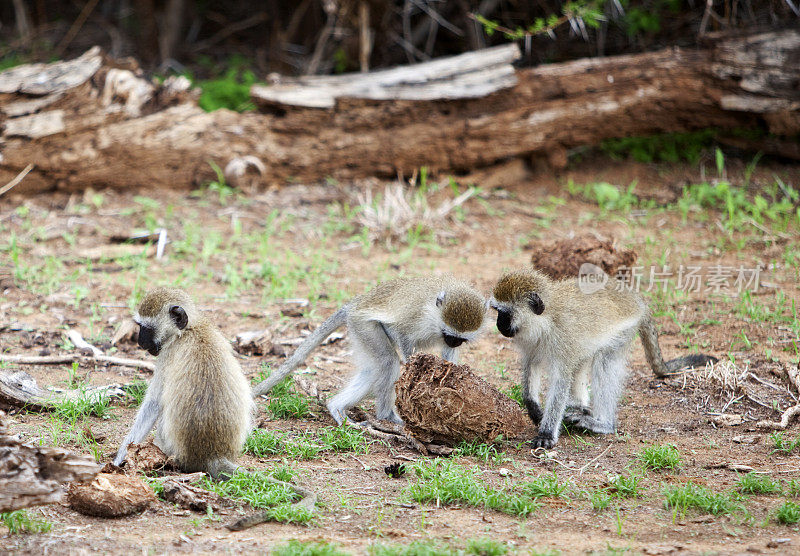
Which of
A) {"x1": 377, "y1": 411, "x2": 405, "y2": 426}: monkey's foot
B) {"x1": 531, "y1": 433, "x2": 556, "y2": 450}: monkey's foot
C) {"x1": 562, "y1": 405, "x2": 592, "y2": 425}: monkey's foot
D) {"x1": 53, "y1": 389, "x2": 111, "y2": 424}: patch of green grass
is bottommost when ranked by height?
{"x1": 562, "y1": 405, "x2": 592, "y2": 425}: monkey's foot

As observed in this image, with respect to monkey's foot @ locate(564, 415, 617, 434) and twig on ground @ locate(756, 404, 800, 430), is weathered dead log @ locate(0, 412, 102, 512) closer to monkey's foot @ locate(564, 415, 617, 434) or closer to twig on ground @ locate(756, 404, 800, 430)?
monkey's foot @ locate(564, 415, 617, 434)

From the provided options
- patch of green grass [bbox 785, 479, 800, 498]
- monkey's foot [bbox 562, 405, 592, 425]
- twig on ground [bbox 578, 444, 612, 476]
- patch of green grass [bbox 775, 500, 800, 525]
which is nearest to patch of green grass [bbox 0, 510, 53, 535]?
twig on ground [bbox 578, 444, 612, 476]

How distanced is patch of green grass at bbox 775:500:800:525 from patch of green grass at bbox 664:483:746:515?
20 centimetres

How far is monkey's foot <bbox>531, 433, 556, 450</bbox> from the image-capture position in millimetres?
5781

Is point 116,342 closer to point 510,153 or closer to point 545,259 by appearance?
point 545,259

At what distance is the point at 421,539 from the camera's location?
4133mm

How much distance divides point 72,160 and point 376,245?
405cm

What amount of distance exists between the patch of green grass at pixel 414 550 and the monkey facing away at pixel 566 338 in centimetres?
199

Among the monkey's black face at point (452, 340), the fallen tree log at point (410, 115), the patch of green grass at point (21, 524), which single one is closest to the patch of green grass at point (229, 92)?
the fallen tree log at point (410, 115)

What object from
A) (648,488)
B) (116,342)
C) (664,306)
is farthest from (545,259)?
(116,342)

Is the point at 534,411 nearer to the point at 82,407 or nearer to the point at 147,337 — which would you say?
the point at 147,337

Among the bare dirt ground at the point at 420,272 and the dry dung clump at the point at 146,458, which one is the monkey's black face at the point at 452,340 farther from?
the dry dung clump at the point at 146,458

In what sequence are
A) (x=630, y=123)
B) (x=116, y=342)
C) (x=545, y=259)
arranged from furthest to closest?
(x=630, y=123) < (x=545, y=259) < (x=116, y=342)

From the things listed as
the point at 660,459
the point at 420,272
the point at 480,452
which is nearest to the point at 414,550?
the point at 480,452
